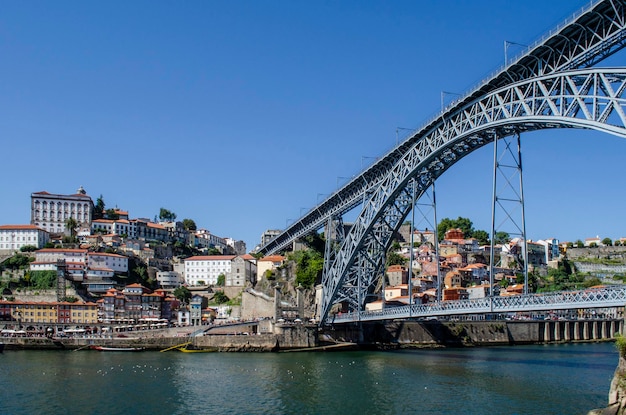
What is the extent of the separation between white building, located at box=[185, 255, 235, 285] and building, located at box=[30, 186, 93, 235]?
645 inches

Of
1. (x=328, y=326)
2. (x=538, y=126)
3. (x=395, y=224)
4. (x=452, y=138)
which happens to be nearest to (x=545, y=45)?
(x=538, y=126)

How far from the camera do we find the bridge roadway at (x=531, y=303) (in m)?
25.5

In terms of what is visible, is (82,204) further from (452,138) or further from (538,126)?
(538,126)

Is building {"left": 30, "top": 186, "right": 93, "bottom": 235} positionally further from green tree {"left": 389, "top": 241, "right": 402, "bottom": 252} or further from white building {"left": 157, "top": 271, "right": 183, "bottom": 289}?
green tree {"left": 389, "top": 241, "right": 402, "bottom": 252}

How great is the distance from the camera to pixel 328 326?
53625 mm

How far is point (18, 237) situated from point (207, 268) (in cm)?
2175

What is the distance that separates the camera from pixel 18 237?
81688 millimetres

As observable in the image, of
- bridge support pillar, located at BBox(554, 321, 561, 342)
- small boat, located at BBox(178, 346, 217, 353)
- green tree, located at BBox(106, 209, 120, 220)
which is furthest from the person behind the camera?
green tree, located at BBox(106, 209, 120, 220)

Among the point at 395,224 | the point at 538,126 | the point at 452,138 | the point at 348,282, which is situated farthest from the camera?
the point at 348,282

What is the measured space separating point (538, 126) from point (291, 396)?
51.2 ft

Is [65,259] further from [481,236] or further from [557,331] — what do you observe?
[481,236]

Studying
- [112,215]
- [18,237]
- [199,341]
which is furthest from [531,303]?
[112,215]

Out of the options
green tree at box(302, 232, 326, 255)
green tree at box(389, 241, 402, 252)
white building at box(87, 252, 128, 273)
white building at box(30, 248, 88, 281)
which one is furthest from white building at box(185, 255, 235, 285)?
green tree at box(389, 241, 402, 252)

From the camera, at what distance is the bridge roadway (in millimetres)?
25547
